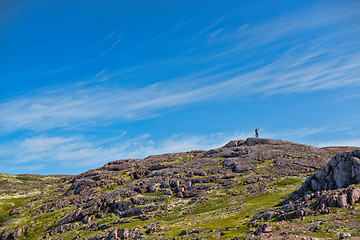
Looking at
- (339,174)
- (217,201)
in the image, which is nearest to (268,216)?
(339,174)

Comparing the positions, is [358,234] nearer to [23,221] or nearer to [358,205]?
[358,205]

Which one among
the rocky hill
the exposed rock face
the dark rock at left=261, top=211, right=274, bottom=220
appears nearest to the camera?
the rocky hill

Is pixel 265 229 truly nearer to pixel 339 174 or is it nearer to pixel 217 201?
pixel 339 174

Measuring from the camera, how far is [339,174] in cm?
5872

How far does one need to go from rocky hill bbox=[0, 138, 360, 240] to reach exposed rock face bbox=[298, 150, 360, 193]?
0.70 feet

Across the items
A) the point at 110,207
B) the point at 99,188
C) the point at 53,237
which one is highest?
the point at 99,188

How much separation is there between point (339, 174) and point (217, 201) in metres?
54.1

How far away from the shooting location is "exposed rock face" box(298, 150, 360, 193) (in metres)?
55.8

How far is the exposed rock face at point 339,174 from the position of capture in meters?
55.8

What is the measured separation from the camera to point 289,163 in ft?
423

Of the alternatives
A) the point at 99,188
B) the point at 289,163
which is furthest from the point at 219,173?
the point at 99,188

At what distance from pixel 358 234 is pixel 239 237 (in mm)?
18145

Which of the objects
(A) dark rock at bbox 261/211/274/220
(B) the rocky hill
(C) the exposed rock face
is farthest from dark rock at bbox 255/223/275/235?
(C) the exposed rock face

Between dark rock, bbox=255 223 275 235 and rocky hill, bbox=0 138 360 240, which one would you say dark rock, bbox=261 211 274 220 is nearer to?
rocky hill, bbox=0 138 360 240
